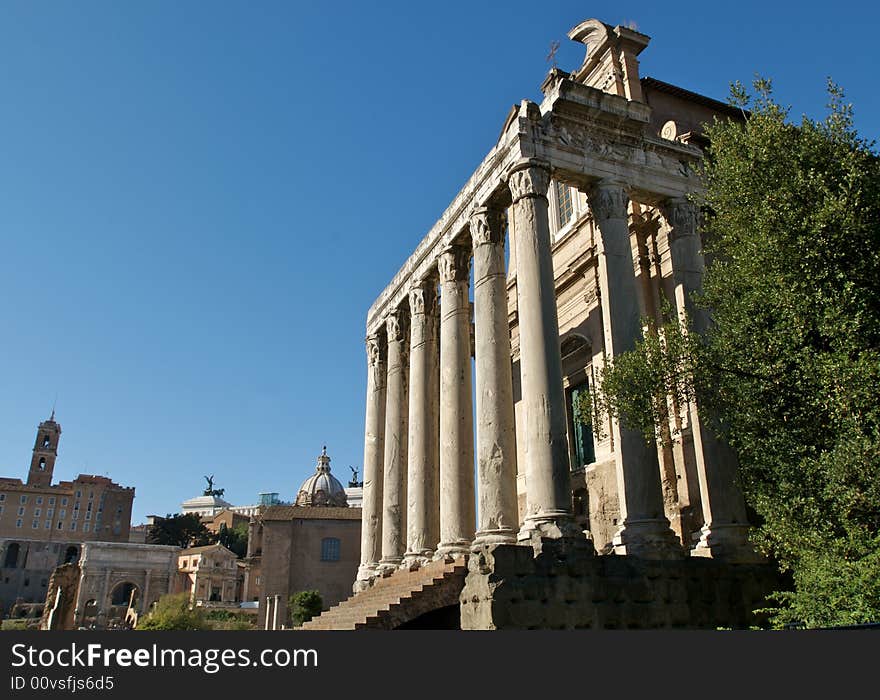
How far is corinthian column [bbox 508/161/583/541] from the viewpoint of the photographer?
1355 cm

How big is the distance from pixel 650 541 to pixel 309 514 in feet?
151

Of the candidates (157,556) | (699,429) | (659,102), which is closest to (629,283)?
(699,429)

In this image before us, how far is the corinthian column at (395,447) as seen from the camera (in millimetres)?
21328

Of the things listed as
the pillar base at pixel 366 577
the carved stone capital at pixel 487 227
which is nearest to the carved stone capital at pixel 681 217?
the carved stone capital at pixel 487 227

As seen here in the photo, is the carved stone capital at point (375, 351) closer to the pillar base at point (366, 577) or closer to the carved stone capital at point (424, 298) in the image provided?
the carved stone capital at point (424, 298)

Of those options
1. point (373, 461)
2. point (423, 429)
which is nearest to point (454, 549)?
point (423, 429)

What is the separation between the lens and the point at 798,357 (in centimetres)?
1132

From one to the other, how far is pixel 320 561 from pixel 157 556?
30.2m

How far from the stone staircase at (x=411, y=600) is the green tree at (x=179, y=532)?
287ft

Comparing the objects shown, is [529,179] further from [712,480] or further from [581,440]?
[581,440]

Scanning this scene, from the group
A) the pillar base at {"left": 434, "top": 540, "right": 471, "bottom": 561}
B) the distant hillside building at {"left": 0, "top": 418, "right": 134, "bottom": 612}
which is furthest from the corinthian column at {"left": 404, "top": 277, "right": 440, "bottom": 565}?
the distant hillside building at {"left": 0, "top": 418, "right": 134, "bottom": 612}

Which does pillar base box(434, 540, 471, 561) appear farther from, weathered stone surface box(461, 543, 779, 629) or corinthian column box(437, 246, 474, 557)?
weathered stone surface box(461, 543, 779, 629)

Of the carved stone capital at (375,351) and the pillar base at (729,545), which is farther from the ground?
the carved stone capital at (375,351)

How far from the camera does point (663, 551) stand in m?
13.6
